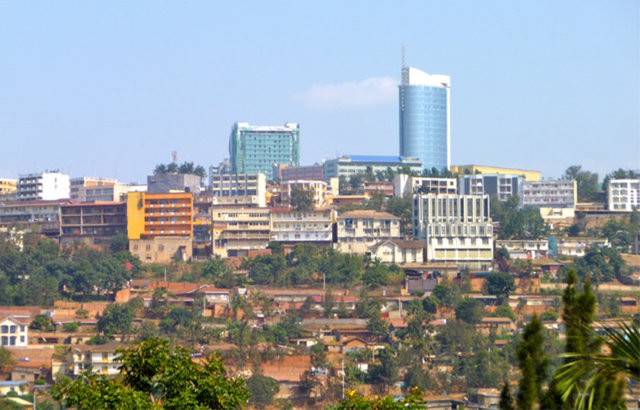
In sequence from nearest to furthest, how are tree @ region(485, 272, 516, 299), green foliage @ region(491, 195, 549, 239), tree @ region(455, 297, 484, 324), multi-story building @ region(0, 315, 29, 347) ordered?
multi-story building @ region(0, 315, 29, 347) → tree @ region(455, 297, 484, 324) → tree @ region(485, 272, 516, 299) → green foliage @ region(491, 195, 549, 239)

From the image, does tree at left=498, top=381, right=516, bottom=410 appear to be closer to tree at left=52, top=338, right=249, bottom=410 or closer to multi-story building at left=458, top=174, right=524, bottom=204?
tree at left=52, top=338, right=249, bottom=410

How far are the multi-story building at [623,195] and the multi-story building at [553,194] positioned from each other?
3.72 ft

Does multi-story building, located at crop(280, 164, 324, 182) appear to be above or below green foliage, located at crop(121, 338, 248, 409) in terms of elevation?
above

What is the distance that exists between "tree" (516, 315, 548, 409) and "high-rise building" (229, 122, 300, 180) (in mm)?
48094

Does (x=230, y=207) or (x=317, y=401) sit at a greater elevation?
(x=230, y=207)

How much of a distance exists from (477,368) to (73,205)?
47.9 ft

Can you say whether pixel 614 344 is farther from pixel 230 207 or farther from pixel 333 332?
pixel 230 207

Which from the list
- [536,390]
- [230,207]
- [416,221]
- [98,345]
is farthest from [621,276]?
[536,390]

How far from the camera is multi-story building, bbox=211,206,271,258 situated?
1259 inches

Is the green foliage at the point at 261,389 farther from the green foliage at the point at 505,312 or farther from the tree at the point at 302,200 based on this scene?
the tree at the point at 302,200

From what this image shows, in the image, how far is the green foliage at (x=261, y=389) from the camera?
21672 millimetres

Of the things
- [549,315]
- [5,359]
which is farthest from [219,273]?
[549,315]

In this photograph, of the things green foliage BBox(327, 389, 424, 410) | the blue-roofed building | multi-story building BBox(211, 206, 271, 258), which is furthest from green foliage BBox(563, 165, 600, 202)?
green foliage BBox(327, 389, 424, 410)

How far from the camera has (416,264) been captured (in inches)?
1220
